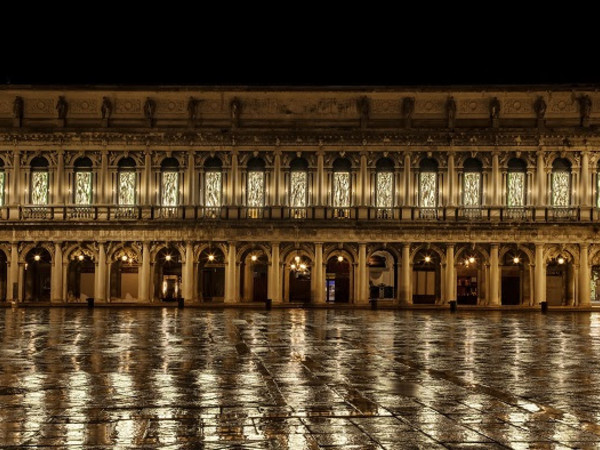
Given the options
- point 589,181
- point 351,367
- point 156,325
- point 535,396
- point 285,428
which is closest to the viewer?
point 285,428

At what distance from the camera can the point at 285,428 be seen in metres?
12.5

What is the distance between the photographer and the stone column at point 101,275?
59000mm

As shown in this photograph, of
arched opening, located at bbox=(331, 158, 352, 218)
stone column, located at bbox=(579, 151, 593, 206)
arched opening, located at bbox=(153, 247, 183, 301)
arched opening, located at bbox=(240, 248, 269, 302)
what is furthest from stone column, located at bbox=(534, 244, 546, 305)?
arched opening, located at bbox=(153, 247, 183, 301)

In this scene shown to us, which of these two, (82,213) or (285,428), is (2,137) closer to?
(82,213)

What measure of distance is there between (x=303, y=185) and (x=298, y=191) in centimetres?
51

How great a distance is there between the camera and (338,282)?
2404 inches

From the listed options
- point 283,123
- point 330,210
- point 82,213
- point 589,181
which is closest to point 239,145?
point 283,123

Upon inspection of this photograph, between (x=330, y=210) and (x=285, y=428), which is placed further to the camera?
(x=330, y=210)

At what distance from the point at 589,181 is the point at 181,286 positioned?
27.3 meters

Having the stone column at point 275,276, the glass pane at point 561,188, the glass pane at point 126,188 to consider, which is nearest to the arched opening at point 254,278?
the stone column at point 275,276

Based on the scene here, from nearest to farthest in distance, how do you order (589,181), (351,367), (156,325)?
(351,367), (156,325), (589,181)

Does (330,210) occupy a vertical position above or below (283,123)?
below

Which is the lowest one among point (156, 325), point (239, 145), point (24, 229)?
point (156, 325)

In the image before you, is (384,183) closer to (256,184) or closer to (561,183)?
(256,184)
